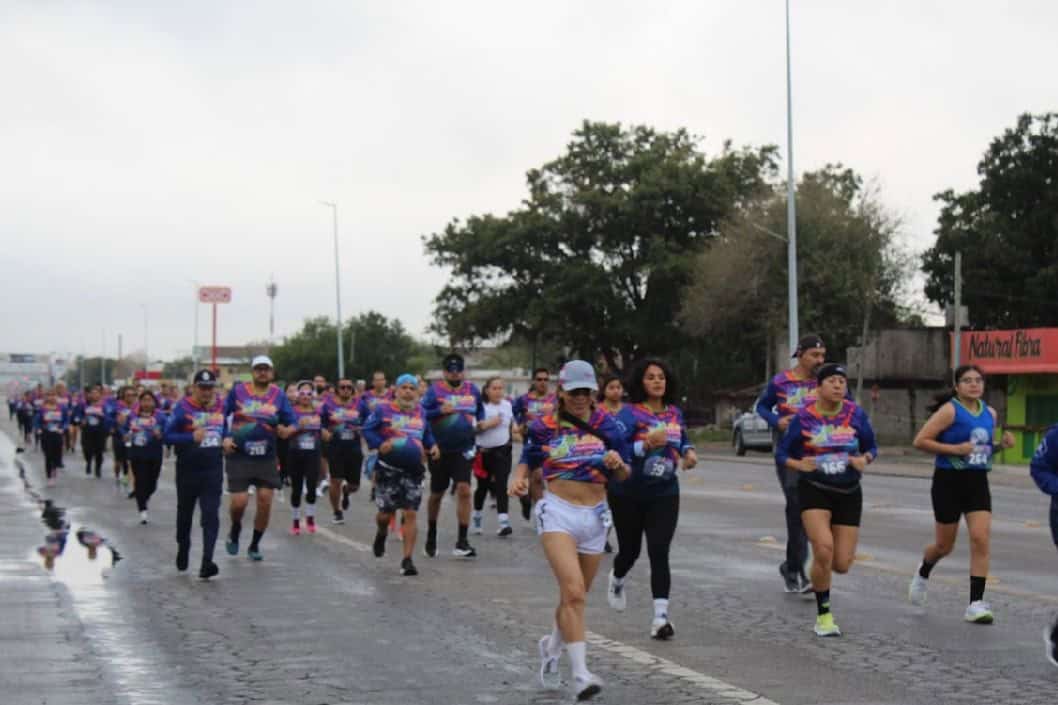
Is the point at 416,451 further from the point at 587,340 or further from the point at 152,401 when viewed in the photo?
the point at 587,340

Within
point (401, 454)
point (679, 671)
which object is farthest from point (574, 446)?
point (401, 454)

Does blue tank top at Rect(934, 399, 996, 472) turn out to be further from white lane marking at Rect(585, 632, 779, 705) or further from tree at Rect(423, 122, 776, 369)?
tree at Rect(423, 122, 776, 369)

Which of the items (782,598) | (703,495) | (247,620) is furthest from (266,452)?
(703,495)

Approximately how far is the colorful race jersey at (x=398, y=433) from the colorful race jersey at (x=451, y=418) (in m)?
1.53

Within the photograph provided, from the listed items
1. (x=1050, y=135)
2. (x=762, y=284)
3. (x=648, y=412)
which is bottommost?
(x=648, y=412)

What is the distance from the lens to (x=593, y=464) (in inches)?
347

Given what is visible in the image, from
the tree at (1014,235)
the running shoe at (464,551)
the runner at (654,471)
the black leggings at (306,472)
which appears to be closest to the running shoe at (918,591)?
the runner at (654,471)

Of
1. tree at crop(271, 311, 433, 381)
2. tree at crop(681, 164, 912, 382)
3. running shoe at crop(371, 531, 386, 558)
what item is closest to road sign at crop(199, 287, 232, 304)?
A: tree at crop(681, 164, 912, 382)

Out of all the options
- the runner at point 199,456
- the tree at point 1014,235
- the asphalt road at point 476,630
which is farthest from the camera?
the tree at point 1014,235

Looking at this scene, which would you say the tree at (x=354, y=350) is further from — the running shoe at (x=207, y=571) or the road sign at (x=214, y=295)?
the running shoe at (x=207, y=571)

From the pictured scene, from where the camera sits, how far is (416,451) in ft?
47.6

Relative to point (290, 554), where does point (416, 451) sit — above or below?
above

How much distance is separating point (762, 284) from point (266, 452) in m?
41.9

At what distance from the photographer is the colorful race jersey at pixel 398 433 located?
570 inches
